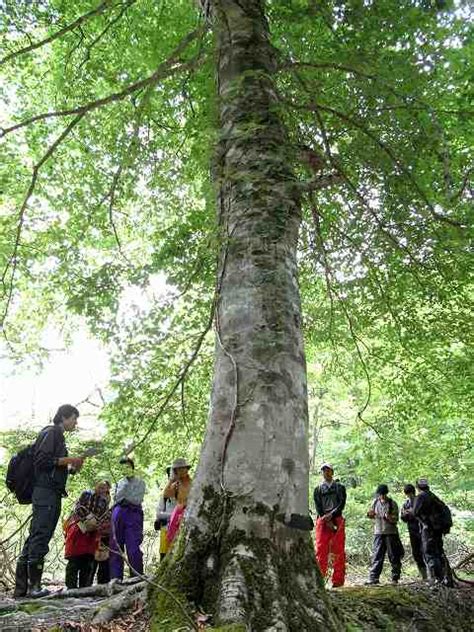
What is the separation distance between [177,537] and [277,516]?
0.54 meters

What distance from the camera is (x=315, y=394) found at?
18094mm

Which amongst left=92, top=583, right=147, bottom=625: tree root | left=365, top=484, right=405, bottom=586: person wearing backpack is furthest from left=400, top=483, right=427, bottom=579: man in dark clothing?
left=92, top=583, right=147, bottom=625: tree root

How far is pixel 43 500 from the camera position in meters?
4.67

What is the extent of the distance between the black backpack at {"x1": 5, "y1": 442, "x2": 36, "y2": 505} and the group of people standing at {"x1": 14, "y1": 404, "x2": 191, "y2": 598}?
0.11 m

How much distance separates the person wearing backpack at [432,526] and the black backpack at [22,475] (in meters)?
5.14

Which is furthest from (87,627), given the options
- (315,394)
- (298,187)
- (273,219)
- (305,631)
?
(315,394)

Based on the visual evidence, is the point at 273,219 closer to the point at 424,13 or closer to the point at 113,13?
the point at 424,13

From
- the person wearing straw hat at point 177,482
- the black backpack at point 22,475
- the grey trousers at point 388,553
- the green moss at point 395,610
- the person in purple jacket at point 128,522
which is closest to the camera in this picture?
the green moss at point 395,610

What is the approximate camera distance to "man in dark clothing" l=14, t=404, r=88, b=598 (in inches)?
178

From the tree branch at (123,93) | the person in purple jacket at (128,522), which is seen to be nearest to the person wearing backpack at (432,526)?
the person in purple jacket at (128,522)

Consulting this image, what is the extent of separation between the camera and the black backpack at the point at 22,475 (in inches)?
187

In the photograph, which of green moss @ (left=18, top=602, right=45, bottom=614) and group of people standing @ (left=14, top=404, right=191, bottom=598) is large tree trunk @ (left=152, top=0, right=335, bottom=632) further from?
group of people standing @ (left=14, top=404, right=191, bottom=598)

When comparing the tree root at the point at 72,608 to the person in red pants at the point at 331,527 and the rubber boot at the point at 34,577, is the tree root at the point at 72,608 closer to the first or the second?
the rubber boot at the point at 34,577

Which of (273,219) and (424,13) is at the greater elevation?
(424,13)
